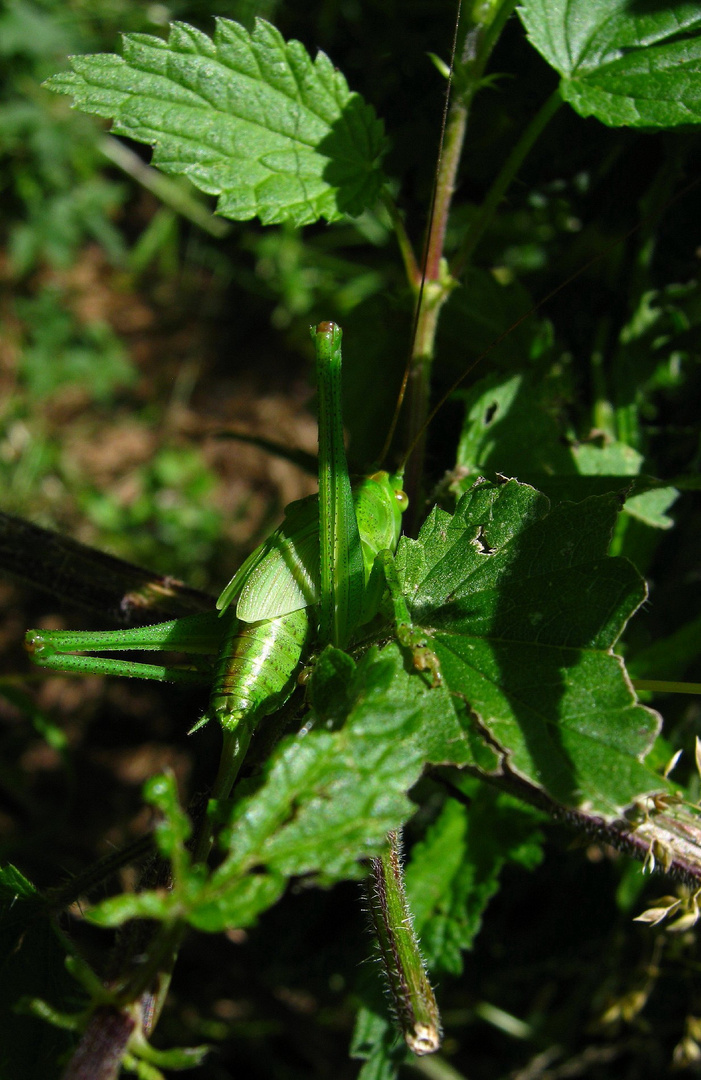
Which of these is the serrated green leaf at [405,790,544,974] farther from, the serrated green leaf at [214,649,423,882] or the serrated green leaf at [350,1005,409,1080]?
the serrated green leaf at [214,649,423,882]

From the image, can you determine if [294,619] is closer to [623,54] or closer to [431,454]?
[431,454]

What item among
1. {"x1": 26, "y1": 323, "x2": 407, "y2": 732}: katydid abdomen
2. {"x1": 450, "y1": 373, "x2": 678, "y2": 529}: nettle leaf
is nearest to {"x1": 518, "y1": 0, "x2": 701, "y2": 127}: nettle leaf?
{"x1": 450, "y1": 373, "x2": 678, "y2": 529}: nettle leaf

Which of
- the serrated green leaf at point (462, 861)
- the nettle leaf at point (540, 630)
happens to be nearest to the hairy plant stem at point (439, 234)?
the nettle leaf at point (540, 630)

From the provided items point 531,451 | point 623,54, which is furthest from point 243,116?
point 531,451

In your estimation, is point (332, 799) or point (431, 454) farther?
point (431, 454)

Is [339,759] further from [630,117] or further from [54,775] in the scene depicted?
[54,775]
